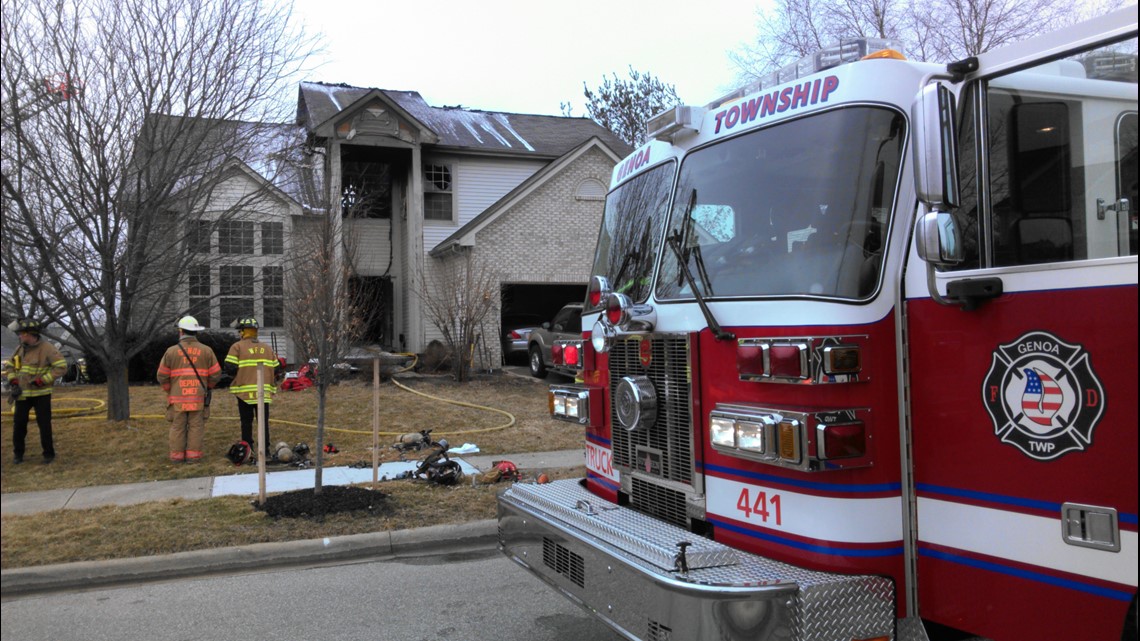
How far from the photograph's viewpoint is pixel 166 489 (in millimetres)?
7727

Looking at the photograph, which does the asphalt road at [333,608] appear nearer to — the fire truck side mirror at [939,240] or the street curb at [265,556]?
the street curb at [265,556]

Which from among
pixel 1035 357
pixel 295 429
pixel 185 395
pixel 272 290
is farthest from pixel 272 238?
pixel 1035 357

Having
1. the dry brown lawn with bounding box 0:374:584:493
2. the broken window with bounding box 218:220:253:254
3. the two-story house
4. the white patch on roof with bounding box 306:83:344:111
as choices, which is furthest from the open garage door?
the broken window with bounding box 218:220:253:254

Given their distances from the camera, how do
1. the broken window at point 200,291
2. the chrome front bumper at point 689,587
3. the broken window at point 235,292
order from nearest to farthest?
the chrome front bumper at point 689,587, the broken window at point 200,291, the broken window at point 235,292

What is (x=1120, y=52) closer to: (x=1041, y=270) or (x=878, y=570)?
(x=1041, y=270)

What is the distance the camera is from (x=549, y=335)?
55.3 ft

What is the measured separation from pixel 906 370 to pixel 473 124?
2159cm

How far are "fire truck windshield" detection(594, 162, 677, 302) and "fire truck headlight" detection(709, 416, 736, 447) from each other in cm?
93

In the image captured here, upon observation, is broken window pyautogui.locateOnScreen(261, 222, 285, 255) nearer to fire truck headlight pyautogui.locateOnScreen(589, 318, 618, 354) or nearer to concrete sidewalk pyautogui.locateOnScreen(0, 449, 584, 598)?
concrete sidewalk pyautogui.locateOnScreen(0, 449, 584, 598)

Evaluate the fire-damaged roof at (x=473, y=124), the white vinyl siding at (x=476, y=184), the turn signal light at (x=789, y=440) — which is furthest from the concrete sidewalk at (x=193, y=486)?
the fire-damaged roof at (x=473, y=124)

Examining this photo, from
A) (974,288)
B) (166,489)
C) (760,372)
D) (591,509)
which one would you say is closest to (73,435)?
(166,489)

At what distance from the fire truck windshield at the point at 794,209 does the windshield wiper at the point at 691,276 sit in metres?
0.01

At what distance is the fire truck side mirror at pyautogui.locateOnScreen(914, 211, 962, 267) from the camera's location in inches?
96.1

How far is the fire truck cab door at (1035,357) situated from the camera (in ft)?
7.40
